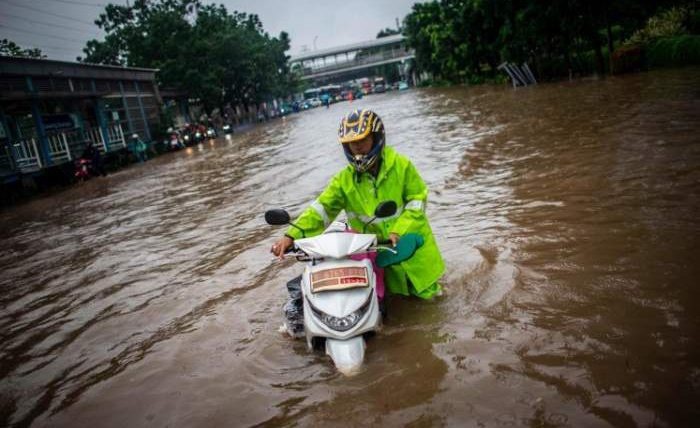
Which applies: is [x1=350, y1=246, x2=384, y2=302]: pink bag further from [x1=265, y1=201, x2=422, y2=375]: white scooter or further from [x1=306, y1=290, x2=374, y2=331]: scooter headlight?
[x1=306, y1=290, x2=374, y2=331]: scooter headlight

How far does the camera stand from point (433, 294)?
4004 mm

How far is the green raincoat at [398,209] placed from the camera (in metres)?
3.65

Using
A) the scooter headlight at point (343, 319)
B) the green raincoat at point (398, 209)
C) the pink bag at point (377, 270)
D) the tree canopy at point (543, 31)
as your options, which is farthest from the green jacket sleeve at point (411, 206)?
the tree canopy at point (543, 31)

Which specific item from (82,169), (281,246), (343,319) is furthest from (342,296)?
(82,169)

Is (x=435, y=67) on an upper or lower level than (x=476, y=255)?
upper

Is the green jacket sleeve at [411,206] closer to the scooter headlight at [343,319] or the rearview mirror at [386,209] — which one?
the rearview mirror at [386,209]

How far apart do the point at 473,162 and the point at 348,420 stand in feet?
23.9

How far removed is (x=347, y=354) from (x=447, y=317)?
1101 mm

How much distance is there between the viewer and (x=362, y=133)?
340 centimetres

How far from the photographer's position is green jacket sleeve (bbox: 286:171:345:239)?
144 inches

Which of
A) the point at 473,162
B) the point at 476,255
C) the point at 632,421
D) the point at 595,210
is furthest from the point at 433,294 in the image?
the point at 473,162

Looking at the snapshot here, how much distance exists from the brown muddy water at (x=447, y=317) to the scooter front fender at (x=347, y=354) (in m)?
0.13

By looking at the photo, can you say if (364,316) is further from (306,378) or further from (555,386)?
(555,386)

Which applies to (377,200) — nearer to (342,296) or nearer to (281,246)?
(281,246)
